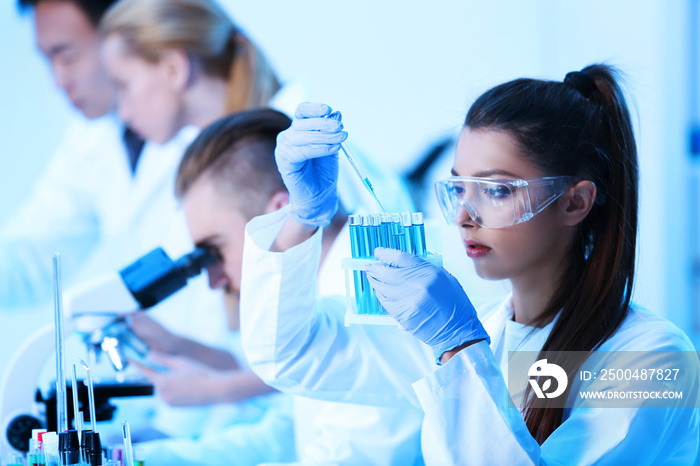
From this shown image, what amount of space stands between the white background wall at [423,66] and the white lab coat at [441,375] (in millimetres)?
1340

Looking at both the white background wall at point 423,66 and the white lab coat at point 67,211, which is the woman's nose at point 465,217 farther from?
the white lab coat at point 67,211

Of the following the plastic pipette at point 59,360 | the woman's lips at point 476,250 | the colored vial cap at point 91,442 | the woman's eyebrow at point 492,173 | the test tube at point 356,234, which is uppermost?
the woman's eyebrow at point 492,173

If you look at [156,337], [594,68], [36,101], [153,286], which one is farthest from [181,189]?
[36,101]

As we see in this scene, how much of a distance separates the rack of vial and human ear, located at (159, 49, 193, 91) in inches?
69.9

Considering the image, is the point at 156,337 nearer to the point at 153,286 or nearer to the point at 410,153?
the point at 153,286

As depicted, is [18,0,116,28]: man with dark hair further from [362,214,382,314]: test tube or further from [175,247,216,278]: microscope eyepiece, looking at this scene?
[362,214,382,314]: test tube

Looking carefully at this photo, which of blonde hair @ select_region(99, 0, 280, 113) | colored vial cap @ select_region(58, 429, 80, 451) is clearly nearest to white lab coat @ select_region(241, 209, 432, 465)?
colored vial cap @ select_region(58, 429, 80, 451)

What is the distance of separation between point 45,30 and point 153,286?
1.74 metres

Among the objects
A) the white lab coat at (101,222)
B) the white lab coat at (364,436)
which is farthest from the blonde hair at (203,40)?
the white lab coat at (364,436)

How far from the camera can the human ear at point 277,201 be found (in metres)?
1.65

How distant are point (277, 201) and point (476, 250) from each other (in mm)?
615

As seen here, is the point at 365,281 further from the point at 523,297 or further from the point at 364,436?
the point at 364,436

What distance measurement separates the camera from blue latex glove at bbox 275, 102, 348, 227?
1.17m

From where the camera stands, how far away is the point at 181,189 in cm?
182
